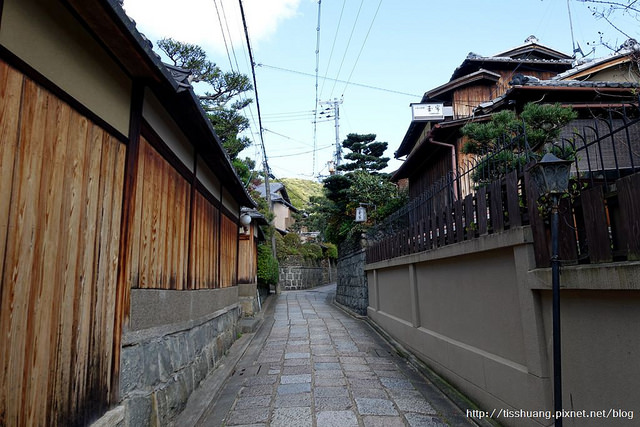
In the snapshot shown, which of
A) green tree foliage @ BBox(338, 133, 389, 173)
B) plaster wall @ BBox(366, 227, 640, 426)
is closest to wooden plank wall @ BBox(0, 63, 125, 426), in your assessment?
plaster wall @ BBox(366, 227, 640, 426)

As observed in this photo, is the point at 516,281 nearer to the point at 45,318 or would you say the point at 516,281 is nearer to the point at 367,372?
the point at 367,372

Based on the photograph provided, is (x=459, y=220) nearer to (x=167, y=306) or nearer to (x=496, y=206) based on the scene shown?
(x=496, y=206)

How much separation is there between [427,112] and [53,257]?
13.2 m

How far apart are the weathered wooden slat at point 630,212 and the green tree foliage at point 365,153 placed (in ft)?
56.0

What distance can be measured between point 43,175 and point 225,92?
41.6ft

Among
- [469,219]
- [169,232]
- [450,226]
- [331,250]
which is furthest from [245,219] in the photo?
[331,250]

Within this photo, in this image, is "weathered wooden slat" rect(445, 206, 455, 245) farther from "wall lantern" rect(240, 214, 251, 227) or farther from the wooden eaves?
"wall lantern" rect(240, 214, 251, 227)

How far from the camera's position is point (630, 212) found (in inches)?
96.6

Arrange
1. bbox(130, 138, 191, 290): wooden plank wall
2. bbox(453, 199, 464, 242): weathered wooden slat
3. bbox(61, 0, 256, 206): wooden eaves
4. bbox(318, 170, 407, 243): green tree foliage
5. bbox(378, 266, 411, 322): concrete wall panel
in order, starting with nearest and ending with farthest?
bbox(61, 0, 256, 206): wooden eaves, bbox(130, 138, 191, 290): wooden plank wall, bbox(453, 199, 464, 242): weathered wooden slat, bbox(378, 266, 411, 322): concrete wall panel, bbox(318, 170, 407, 243): green tree foliage

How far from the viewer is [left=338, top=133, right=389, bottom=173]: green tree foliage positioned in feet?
64.0

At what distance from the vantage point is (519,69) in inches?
569

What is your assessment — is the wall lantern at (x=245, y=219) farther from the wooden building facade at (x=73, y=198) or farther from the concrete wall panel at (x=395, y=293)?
the wooden building facade at (x=73, y=198)

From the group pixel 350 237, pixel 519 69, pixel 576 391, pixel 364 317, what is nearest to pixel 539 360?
pixel 576 391

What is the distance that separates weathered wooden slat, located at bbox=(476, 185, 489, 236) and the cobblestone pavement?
2227 mm
